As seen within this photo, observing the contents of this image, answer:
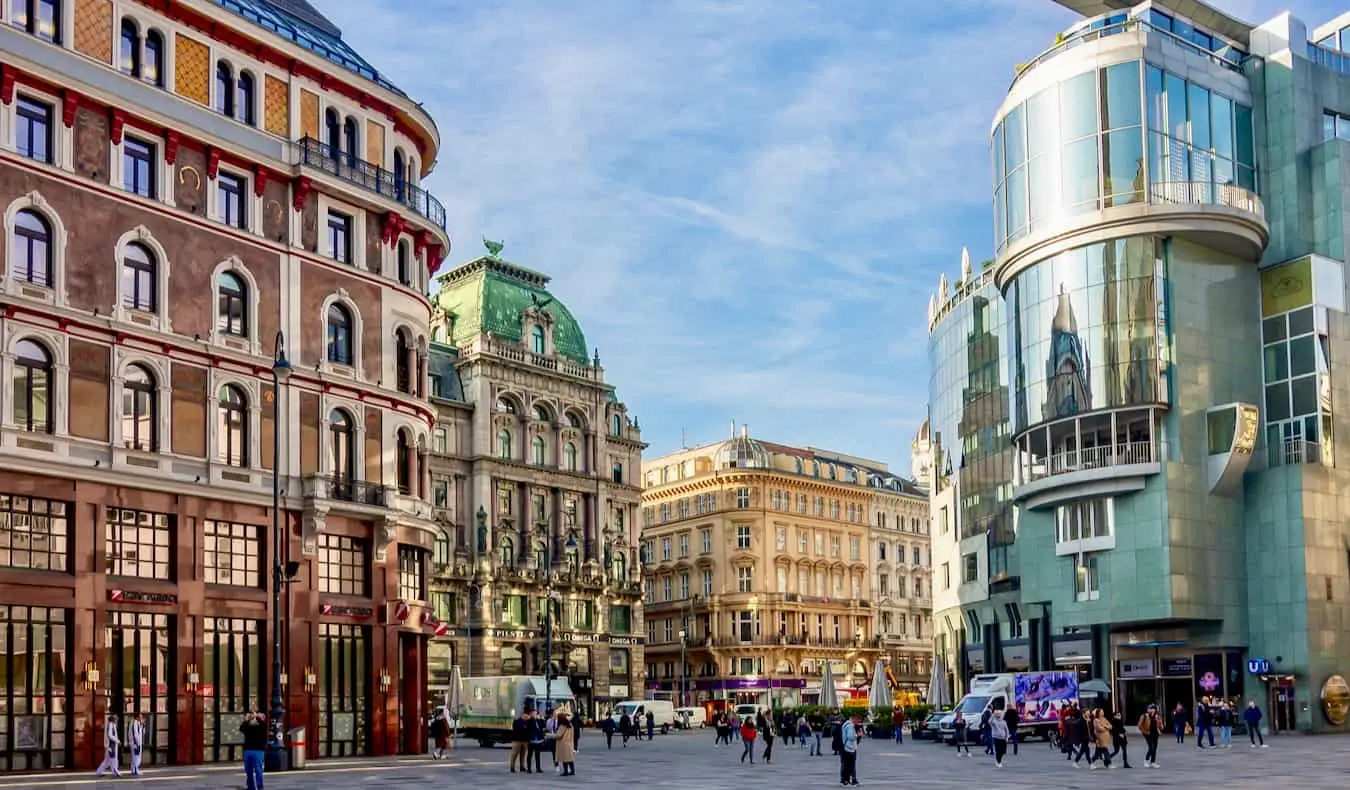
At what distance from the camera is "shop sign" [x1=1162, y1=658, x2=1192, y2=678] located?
2589 inches

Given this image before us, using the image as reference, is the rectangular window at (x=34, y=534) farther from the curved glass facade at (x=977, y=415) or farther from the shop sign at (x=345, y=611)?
the curved glass facade at (x=977, y=415)

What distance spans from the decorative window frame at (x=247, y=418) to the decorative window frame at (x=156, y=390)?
146 cm

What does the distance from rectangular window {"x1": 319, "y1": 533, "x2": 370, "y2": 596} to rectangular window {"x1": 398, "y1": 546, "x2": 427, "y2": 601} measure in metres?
1.82

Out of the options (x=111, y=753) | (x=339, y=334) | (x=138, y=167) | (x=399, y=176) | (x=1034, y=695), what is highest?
(x=399, y=176)

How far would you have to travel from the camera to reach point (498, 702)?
225 feet

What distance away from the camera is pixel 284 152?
4772 centimetres

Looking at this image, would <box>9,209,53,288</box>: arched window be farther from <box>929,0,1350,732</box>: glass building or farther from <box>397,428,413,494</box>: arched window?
<box>929,0,1350,732</box>: glass building

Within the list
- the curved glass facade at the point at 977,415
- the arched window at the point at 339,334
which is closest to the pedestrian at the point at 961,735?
the arched window at the point at 339,334

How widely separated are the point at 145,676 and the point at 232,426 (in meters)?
7.73

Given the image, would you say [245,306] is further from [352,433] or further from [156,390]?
[352,433]

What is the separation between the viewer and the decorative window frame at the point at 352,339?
48750mm

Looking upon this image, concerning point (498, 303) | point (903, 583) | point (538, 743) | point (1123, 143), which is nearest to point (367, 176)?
point (538, 743)

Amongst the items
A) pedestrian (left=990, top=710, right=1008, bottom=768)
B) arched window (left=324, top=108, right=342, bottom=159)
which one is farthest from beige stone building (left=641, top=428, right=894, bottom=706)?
pedestrian (left=990, top=710, right=1008, bottom=768)

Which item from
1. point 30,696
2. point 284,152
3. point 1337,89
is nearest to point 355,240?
point 284,152
